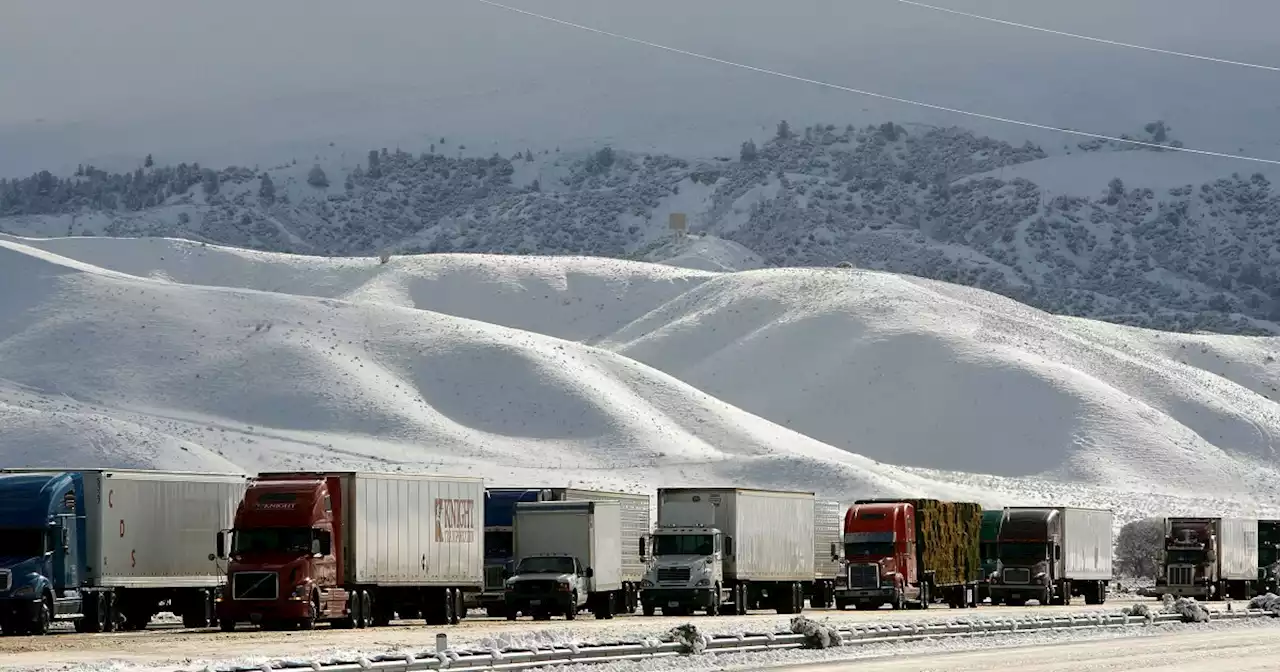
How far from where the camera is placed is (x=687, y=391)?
486 ft

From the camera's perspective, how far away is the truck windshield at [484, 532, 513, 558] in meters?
60.5

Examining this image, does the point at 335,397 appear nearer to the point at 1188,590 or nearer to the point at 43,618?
the point at 1188,590

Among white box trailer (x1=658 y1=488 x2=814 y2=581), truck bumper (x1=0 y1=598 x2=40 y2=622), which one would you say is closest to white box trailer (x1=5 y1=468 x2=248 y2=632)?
truck bumper (x1=0 y1=598 x2=40 y2=622)

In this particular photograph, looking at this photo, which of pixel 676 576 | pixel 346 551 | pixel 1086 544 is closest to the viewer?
pixel 346 551

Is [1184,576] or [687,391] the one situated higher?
[687,391]

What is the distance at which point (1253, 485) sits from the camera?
144 meters

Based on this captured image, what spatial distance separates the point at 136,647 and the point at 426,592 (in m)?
12.3

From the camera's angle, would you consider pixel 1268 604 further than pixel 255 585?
Yes

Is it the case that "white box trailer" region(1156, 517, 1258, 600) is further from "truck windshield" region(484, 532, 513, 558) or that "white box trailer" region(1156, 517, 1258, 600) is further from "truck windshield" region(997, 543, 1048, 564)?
"truck windshield" region(484, 532, 513, 558)

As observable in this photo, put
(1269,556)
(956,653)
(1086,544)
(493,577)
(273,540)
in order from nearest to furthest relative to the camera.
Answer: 1. (956,653)
2. (273,540)
3. (493,577)
4. (1086,544)
5. (1269,556)

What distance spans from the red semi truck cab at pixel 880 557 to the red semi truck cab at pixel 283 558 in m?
21.9

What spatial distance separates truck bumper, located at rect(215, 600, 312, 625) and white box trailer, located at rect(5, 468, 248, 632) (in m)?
2.97

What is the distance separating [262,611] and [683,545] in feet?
52.2

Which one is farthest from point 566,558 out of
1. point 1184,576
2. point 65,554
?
point 1184,576
